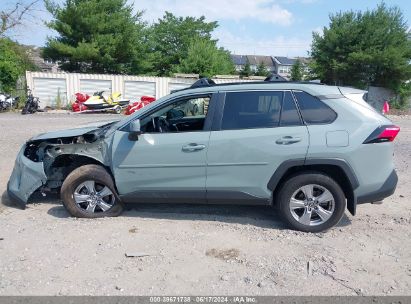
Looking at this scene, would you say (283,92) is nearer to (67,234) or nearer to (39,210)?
(67,234)

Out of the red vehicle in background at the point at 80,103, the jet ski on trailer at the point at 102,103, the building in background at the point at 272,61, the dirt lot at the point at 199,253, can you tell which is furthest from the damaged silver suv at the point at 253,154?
the building in background at the point at 272,61

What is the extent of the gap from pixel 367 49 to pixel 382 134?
68.1ft

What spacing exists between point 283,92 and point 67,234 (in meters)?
2.97

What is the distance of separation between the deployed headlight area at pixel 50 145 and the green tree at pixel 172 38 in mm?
28763

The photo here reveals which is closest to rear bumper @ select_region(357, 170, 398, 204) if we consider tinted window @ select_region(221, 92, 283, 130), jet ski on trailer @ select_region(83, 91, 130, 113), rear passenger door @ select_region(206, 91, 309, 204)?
rear passenger door @ select_region(206, 91, 309, 204)

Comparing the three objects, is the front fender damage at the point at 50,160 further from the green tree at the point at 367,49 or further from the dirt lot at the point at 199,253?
the green tree at the point at 367,49

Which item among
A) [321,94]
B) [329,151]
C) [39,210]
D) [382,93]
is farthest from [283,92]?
[382,93]

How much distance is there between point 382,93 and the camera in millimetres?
23891

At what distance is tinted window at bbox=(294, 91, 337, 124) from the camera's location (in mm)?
4156

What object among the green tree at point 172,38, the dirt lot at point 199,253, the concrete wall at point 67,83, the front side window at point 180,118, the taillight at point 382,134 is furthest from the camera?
the green tree at point 172,38

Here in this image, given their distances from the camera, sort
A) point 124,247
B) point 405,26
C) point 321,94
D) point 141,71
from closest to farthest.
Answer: point 124,247 < point 321,94 < point 405,26 < point 141,71

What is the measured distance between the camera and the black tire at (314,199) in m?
4.16

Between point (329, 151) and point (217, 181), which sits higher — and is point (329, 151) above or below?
above

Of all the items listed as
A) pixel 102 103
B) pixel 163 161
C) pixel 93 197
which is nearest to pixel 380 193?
pixel 163 161
